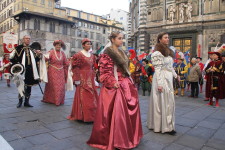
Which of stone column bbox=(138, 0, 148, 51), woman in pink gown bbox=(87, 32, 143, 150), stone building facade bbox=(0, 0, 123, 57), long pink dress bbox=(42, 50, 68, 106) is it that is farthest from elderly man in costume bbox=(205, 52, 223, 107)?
stone building facade bbox=(0, 0, 123, 57)

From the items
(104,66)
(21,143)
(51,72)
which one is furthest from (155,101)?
(51,72)

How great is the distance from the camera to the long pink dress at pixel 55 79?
642 centimetres

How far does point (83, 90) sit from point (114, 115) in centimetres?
190

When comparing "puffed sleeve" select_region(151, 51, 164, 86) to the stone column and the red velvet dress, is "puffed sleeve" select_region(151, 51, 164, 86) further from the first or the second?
the stone column

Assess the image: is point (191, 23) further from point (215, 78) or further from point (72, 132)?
point (72, 132)

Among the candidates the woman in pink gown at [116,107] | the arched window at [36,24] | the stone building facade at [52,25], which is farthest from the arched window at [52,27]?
the woman in pink gown at [116,107]

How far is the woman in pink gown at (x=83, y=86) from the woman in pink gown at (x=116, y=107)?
4.77ft

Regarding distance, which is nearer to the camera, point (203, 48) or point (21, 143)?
point (21, 143)

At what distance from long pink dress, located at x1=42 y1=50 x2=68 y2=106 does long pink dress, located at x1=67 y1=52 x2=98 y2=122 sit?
181 centimetres

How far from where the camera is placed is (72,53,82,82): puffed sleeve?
4.73 metres

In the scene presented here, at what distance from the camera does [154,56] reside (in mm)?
3906

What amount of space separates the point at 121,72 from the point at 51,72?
3.98 meters

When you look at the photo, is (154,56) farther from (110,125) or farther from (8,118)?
(8,118)

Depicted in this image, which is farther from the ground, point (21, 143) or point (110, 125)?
point (110, 125)
